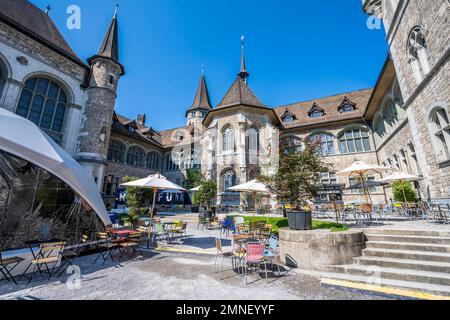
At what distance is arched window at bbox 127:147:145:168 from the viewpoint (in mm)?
26047

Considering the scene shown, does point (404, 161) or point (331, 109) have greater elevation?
point (331, 109)

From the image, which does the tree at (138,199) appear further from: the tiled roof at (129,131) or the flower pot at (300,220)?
the tiled roof at (129,131)

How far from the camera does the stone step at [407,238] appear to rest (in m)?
4.55

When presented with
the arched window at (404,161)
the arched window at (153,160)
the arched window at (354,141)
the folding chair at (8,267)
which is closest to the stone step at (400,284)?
the folding chair at (8,267)

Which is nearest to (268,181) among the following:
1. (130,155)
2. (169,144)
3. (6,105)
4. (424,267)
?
(424,267)

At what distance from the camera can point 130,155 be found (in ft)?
85.9

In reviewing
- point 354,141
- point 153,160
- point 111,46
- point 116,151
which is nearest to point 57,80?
point 111,46

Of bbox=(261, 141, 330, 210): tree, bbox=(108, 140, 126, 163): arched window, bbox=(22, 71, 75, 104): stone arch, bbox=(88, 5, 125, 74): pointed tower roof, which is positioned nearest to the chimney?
bbox=(108, 140, 126, 163): arched window

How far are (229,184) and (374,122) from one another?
51.8 feet

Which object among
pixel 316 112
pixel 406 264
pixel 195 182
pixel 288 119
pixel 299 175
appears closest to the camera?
pixel 406 264

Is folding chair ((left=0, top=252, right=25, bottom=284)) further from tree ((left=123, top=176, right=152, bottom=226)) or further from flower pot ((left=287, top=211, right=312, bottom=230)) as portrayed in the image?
tree ((left=123, top=176, right=152, bottom=226))

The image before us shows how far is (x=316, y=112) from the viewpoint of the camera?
78.3 ft

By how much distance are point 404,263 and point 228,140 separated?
60.6 feet

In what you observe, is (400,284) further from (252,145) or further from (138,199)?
(252,145)
